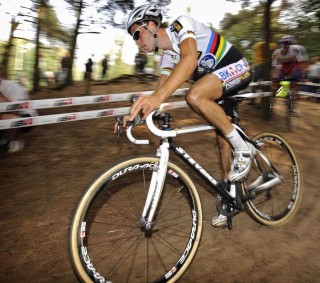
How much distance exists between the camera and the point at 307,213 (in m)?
3.73

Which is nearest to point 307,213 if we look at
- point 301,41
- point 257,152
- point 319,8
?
point 257,152

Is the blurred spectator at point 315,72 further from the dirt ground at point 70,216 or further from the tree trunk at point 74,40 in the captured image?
the tree trunk at point 74,40

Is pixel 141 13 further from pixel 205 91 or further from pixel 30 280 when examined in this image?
pixel 30 280

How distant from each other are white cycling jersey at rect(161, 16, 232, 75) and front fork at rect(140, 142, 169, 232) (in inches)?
43.7

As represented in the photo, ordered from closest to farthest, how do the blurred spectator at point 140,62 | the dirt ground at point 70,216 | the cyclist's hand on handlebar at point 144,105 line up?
the cyclist's hand on handlebar at point 144,105, the dirt ground at point 70,216, the blurred spectator at point 140,62

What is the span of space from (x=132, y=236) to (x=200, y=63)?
6.32 feet

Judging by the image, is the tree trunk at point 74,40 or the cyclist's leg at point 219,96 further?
the tree trunk at point 74,40

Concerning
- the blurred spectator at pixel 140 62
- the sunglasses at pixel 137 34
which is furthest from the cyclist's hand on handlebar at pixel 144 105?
the blurred spectator at pixel 140 62

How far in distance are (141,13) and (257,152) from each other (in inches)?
79.2

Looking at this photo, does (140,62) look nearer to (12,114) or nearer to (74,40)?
(74,40)

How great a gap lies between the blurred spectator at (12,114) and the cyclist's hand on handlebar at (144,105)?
4169 mm

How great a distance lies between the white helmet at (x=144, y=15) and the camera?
8.07 ft

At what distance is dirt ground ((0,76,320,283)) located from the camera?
2.62 meters

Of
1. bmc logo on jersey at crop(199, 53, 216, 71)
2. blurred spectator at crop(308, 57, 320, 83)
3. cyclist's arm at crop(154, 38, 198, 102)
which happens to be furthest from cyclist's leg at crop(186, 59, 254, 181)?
blurred spectator at crop(308, 57, 320, 83)
